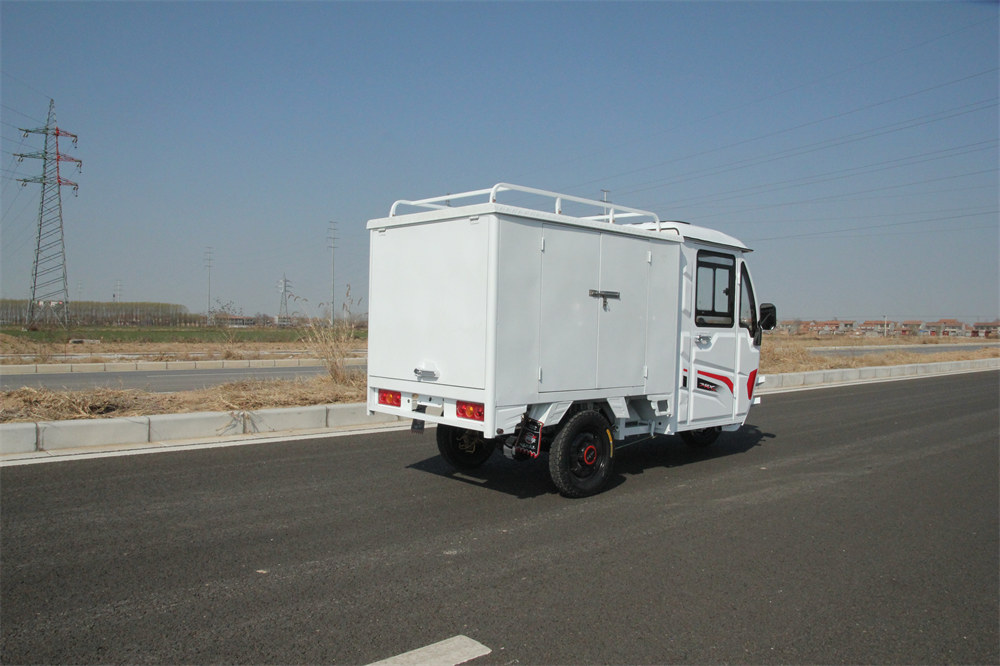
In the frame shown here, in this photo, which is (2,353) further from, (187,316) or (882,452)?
(187,316)

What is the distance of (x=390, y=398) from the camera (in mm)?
7203

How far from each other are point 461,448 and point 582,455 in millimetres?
1545

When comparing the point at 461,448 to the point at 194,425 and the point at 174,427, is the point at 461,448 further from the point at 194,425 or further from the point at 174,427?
the point at 174,427

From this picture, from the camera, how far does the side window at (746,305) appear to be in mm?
8898

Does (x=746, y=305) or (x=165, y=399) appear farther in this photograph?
(x=165, y=399)

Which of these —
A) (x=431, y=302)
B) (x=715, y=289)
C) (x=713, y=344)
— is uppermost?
(x=715, y=289)

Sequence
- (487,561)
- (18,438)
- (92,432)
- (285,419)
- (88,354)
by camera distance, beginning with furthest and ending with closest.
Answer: (88,354) < (285,419) < (92,432) < (18,438) < (487,561)

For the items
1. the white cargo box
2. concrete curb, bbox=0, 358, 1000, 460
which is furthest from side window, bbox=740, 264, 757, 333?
concrete curb, bbox=0, 358, 1000, 460

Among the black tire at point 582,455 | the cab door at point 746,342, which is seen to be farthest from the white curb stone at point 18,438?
the cab door at point 746,342

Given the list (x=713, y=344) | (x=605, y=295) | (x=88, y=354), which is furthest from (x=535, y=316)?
(x=88, y=354)

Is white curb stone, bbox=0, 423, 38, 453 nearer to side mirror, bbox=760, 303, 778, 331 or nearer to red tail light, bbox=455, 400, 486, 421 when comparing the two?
red tail light, bbox=455, 400, 486, 421

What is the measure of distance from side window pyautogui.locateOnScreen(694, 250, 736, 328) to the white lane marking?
537 cm

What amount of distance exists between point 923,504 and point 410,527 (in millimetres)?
4883

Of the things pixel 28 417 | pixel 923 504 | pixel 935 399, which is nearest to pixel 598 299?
pixel 923 504
